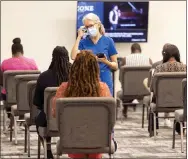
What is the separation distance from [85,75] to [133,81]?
3.89 metres

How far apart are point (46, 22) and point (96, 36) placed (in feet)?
18.0

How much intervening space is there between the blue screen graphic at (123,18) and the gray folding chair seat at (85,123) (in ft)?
21.6

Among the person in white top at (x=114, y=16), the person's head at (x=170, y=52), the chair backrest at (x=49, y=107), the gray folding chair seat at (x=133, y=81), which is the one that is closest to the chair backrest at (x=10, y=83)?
the gray folding chair seat at (x=133, y=81)

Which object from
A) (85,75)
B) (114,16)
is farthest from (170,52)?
(114,16)

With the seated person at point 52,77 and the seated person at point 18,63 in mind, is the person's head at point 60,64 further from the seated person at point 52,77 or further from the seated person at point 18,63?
the seated person at point 18,63

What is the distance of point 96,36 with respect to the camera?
19.8 feet

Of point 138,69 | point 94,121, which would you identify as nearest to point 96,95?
point 94,121

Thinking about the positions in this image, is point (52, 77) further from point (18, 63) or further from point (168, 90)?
point (18, 63)

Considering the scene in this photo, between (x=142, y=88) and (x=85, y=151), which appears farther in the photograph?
(x=142, y=88)

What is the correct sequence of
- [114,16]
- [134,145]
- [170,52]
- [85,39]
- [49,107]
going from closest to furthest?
[49,107] < [85,39] < [170,52] < [134,145] < [114,16]

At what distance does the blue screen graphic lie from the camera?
11.3m

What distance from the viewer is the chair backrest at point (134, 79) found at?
8.59 metres

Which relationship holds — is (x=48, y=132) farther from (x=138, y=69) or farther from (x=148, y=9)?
(x=148, y=9)

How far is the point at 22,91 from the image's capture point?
679 centimetres
